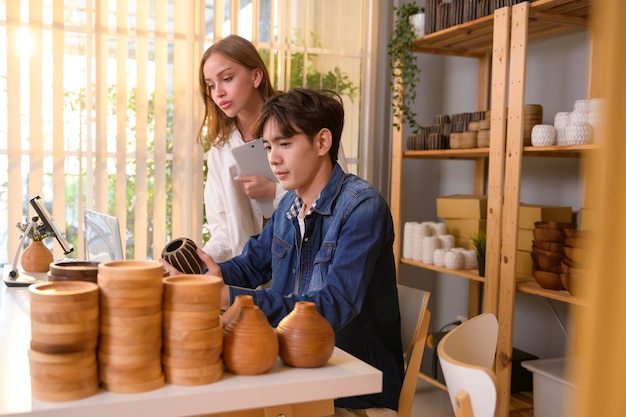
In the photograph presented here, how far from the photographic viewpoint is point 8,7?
2975 mm

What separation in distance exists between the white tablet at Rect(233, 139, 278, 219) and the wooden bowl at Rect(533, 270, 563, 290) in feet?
3.56

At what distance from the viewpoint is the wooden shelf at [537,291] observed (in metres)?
2.45

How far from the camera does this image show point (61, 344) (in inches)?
37.2

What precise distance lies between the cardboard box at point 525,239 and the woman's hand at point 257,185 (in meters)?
1.10

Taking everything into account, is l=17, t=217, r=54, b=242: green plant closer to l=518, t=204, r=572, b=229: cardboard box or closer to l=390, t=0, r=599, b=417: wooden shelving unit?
l=390, t=0, r=599, b=417: wooden shelving unit

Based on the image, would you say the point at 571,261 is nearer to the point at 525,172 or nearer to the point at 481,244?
the point at 481,244

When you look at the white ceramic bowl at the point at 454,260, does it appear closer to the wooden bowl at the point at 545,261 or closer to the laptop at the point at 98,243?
the wooden bowl at the point at 545,261

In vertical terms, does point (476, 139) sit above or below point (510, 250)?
above

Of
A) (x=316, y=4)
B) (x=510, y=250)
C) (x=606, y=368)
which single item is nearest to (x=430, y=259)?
(x=510, y=250)

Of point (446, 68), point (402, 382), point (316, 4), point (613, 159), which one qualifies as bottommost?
point (402, 382)

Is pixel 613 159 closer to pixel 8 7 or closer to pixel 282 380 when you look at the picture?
pixel 282 380

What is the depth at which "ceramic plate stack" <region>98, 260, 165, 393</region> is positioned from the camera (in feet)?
3.21

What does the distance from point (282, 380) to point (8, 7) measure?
262 centimetres

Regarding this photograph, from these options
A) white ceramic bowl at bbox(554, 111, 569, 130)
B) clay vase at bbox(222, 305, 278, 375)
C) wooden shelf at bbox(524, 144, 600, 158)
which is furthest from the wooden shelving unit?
clay vase at bbox(222, 305, 278, 375)
